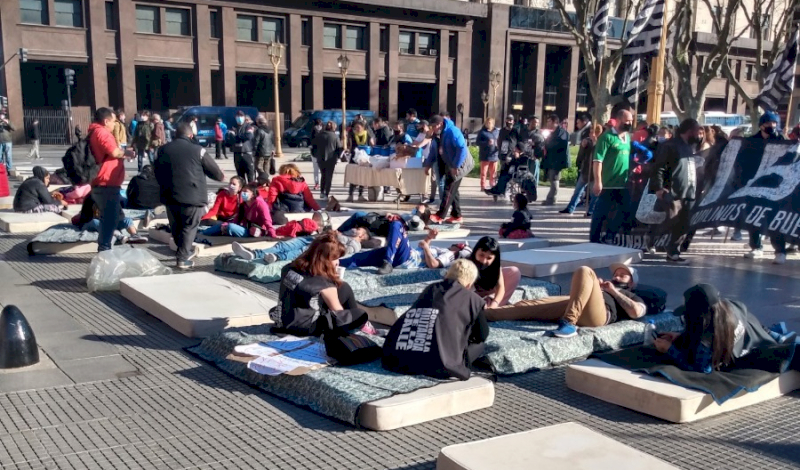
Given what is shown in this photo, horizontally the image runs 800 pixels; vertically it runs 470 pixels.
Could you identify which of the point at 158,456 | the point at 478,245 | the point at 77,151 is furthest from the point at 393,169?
the point at 158,456

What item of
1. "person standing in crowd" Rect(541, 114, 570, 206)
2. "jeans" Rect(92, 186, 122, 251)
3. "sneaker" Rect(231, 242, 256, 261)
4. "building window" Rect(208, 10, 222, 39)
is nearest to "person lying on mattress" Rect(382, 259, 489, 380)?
"sneaker" Rect(231, 242, 256, 261)

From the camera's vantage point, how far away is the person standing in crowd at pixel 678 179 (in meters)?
10.3

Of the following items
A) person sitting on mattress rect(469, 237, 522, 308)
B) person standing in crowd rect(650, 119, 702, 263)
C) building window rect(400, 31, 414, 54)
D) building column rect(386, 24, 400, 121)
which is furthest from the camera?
building window rect(400, 31, 414, 54)

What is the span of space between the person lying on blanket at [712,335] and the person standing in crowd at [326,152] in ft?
39.8

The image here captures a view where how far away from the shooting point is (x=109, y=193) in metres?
9.67

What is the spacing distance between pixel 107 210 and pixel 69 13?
33049 millimetres

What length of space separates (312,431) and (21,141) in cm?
3921

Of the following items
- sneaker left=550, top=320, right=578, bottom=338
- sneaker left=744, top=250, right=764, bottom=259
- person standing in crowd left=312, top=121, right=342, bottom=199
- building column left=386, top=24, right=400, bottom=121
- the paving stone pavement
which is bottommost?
the paving stone pavement

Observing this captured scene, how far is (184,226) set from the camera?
9.64m

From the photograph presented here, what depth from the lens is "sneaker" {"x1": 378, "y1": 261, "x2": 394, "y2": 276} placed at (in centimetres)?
878

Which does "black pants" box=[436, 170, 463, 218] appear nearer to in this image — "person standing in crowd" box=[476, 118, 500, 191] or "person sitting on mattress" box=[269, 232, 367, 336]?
"person standing in crowd" box=[476, 118, 500, 191]

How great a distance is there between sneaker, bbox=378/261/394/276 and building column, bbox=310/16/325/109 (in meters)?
38.2

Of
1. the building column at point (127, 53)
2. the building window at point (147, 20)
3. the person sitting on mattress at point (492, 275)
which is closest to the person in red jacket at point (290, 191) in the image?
the person sitting on mattress at point (492, 275)

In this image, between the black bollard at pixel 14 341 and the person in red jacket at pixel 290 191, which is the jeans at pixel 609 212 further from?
the black bollard at pixel 14 341
